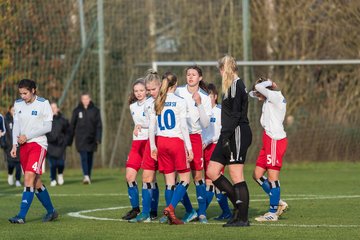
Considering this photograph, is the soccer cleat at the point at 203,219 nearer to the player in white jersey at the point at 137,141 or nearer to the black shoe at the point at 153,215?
the black shoe at the point at 153,215

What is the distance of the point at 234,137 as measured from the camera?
1330cm

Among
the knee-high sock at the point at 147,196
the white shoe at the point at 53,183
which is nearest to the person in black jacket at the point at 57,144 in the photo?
the white shoe at the point at 53,183

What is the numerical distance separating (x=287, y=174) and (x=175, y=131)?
40.7ft

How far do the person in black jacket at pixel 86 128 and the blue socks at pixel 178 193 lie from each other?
11.2 meters

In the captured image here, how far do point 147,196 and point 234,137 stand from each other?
1.85 metres

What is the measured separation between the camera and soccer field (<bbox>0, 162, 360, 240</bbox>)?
12.6 m

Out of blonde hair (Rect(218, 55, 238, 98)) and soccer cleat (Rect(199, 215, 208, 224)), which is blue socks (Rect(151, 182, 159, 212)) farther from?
blonde hair (Rect(218, 55, 238, 98))

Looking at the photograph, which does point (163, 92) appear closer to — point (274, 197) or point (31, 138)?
point (31, 138)

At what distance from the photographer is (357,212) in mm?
15227

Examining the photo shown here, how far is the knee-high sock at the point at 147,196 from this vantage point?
47.1 ft

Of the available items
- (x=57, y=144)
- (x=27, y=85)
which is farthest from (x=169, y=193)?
(x=57, y=144)

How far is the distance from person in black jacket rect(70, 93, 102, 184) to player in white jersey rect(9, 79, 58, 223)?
33.6 ft

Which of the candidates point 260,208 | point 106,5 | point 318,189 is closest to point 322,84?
point 106,5

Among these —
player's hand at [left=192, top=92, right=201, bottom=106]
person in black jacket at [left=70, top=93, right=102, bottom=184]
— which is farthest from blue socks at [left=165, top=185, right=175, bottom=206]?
person in black jacket at [left=70, top=93, right=102, bottom=184]
